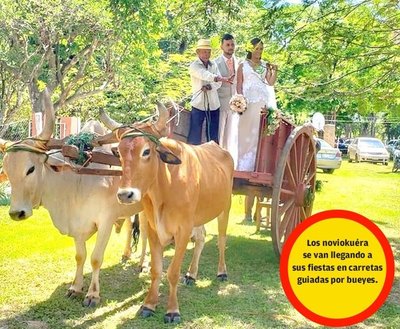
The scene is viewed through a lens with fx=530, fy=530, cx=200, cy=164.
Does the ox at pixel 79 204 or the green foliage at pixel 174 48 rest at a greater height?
the green foliage at pixel 174 48

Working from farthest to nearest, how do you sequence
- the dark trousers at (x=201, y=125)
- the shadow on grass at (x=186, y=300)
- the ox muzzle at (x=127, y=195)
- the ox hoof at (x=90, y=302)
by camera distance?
the dark trousers at (x=201, y=125), the ox hoof at (x=90, y=302), the shadow on grass at (x=186, y=300), the ox muzzle at (x=127, y=195)

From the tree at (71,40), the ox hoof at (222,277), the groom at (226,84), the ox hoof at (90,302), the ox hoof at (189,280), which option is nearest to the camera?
the ox hoof at (90,302)

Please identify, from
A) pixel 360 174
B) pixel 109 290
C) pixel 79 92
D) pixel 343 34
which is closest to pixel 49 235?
pixel 109 290

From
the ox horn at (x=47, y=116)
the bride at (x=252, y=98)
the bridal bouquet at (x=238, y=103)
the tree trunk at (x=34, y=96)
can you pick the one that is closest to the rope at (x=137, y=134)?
the ox horn at (x=47, y=116)

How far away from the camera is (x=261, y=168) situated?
6.25 meters

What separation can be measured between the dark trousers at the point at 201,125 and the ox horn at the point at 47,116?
236cm

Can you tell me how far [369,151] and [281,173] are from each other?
25146mm

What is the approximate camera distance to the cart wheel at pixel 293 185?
6.01 meters

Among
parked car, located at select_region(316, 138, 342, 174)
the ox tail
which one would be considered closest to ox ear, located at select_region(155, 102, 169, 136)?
the ox tail

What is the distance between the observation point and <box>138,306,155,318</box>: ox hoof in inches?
183

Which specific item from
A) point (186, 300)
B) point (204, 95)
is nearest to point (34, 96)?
point (204, 95)

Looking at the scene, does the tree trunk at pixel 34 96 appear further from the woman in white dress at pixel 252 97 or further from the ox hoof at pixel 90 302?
the ox hoof at pixel 90 302

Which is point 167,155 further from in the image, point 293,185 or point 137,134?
point 293,185

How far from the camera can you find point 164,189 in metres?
4.56
